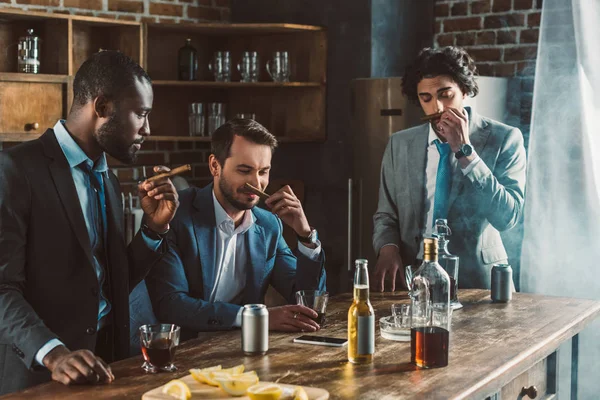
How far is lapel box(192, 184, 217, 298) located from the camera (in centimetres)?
264

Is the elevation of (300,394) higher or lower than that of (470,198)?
lower

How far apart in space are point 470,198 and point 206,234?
103cm

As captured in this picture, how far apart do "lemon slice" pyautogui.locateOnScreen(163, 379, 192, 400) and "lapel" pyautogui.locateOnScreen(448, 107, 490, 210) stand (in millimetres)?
1746

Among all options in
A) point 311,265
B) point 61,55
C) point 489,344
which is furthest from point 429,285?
point 61,55

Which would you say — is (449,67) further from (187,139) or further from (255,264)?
(187,139)

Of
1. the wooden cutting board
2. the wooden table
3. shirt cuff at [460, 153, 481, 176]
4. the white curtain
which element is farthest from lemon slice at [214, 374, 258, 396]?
the white curtain

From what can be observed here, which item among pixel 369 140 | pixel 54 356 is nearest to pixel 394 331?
pixel 54 356

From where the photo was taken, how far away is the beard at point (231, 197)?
2.74 meters

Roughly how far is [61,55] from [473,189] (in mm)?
2389

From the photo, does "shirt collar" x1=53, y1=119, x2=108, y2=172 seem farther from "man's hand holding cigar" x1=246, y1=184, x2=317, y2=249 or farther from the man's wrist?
"man's hand holding cigar" x1=246, y1=184, x2=317, y2=249

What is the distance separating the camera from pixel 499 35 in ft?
15.5

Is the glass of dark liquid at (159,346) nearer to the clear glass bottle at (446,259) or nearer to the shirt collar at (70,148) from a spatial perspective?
the shirt collar at (70,148)

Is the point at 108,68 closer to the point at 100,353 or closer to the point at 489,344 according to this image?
the point at 100,353

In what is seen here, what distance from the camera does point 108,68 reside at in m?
2.22
